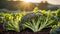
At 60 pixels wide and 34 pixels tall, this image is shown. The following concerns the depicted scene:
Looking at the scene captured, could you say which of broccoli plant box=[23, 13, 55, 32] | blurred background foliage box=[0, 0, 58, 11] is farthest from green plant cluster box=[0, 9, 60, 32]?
blurred background foliage box=[0, 0, 58, 11]

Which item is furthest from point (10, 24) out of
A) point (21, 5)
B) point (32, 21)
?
point (21, 5)

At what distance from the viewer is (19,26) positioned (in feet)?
6.20

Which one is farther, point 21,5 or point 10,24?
point 21,5

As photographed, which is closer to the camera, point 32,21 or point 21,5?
point 32,21

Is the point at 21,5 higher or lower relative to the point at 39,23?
lower

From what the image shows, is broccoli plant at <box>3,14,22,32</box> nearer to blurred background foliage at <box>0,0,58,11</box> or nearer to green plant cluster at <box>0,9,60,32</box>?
green plant cluster at <box>0,9,60,32</box>

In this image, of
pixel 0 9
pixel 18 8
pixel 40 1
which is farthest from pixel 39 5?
pixel 0 9

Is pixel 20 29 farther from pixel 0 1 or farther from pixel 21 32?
pixel 0 1

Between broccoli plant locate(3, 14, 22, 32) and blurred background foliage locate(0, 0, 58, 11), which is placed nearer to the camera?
broccoli plant locate(3, 14, 22, 32)

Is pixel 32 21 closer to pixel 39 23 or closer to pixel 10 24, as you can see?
pixel 39 23

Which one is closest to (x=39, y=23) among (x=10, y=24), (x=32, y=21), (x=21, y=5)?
(x=32, y=21)

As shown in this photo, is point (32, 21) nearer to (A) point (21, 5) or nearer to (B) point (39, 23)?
(B) point (39, 23)

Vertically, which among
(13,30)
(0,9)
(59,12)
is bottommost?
(0,9)

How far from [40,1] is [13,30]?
7.15ft
